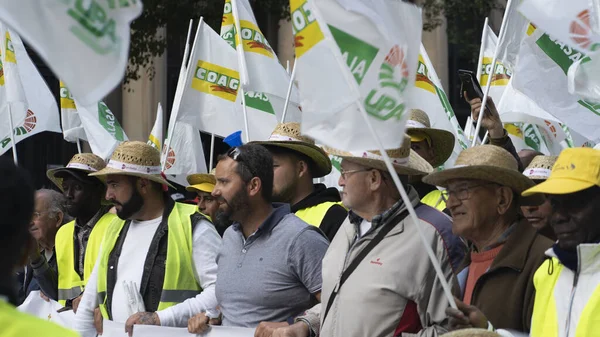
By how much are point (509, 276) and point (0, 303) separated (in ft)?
9.12

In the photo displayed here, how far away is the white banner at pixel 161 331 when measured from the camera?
231 inches

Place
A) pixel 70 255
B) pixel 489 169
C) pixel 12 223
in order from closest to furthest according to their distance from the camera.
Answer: pixel 12 223
pixel 489 169
pixel 70 255

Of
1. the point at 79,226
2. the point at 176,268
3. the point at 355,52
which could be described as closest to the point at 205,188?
the point at 79,226

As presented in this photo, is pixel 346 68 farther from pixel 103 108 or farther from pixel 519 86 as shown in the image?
pixel 103 108

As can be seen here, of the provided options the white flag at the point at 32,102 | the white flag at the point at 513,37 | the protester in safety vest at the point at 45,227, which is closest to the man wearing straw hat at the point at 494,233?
the white flag at the point at 513,37

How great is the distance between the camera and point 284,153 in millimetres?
6871

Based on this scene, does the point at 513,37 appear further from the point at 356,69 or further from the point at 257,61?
the point at 356,69

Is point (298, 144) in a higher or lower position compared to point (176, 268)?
higher

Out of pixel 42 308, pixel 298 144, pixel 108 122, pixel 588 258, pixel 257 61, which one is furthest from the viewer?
pixel 108 122

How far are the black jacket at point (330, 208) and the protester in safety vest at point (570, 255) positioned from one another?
2318mm

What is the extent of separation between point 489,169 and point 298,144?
6.30 feet

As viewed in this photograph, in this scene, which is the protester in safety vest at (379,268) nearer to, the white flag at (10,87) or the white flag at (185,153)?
the white flag at (10,87)

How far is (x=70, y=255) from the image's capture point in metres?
7.95

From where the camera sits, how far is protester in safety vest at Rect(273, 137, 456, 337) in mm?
5039
